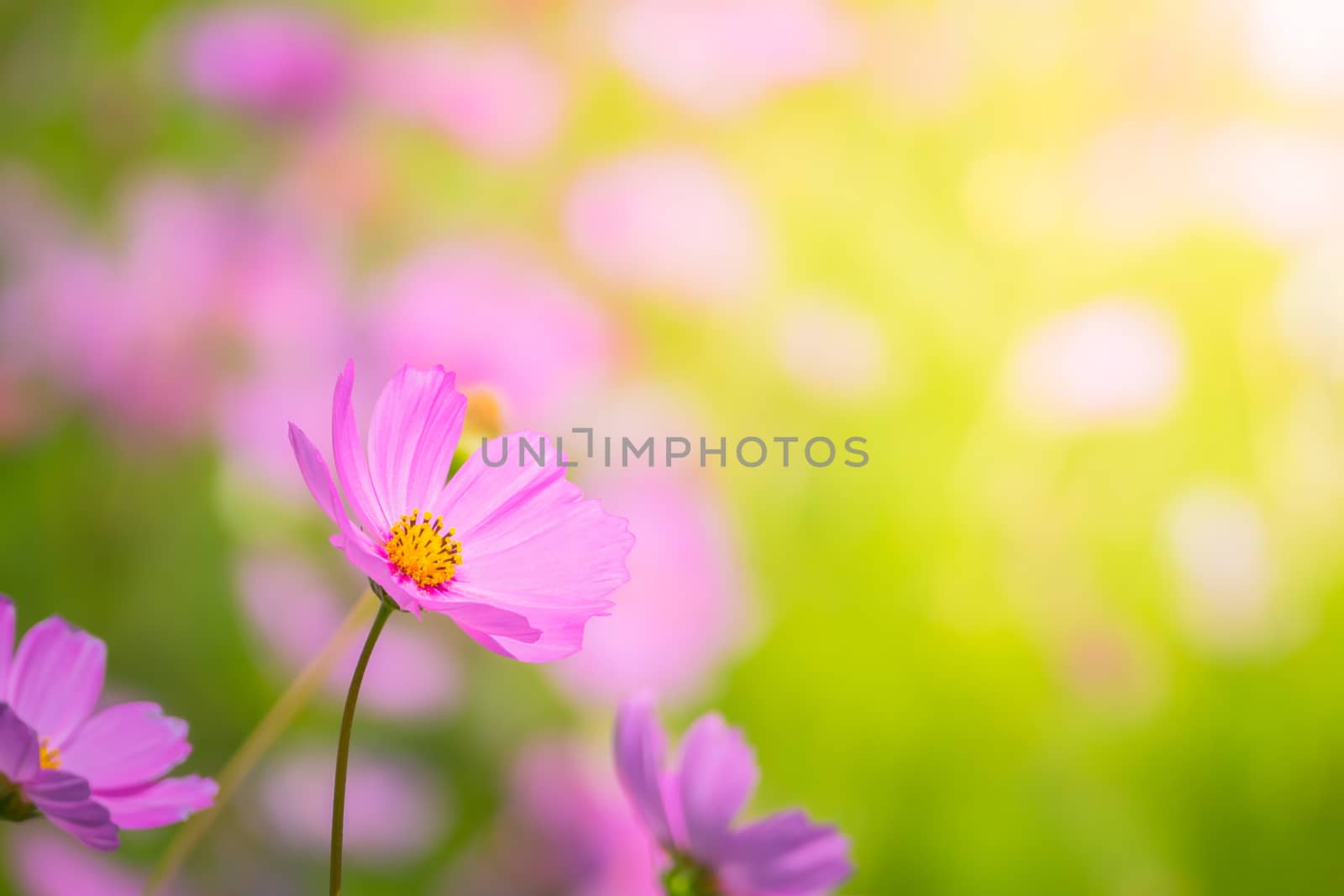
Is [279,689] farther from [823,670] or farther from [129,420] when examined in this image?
[823,670]

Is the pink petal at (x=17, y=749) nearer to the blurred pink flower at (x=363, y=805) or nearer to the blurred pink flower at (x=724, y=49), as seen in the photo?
A: the blurred pink flower at (x=363, y=805)

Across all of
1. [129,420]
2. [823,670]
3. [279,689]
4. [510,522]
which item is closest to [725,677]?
[823,670]

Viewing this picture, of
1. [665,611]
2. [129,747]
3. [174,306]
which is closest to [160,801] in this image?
[129,747]

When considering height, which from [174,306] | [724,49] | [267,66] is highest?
[724,49]

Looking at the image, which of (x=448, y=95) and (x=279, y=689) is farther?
(x=448, y=95)

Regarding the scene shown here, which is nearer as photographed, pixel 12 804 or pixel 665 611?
pixel 12 804

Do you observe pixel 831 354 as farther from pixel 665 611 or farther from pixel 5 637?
pixel 5 637
